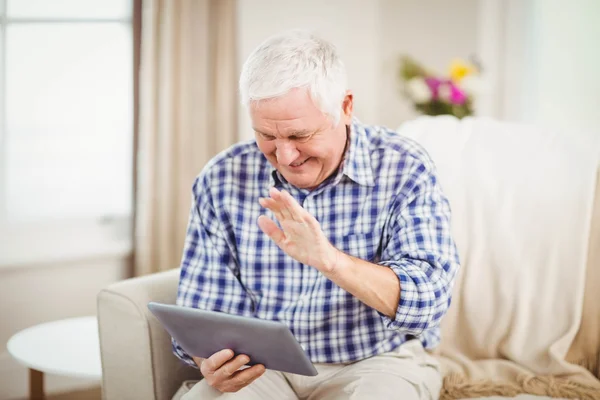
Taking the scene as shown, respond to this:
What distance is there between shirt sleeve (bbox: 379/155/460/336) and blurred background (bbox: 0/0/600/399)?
51.1 inches

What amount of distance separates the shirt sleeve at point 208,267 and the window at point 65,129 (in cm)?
110

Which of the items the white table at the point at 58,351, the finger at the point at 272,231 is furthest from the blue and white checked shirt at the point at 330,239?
the white table at the point at 58,351

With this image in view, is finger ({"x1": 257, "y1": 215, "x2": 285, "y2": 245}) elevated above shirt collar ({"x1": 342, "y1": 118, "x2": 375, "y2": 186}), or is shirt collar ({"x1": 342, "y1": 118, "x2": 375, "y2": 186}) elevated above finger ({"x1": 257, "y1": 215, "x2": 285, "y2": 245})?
shirt collar ({"x1": 342, "y1": 118, "x2": 375, "y2": 186})

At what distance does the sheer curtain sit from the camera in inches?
101

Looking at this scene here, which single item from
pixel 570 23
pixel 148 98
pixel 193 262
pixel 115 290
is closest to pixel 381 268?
pixel 193 262

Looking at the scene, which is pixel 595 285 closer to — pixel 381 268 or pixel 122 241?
pixel 381 268

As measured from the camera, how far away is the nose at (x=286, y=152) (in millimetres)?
1372

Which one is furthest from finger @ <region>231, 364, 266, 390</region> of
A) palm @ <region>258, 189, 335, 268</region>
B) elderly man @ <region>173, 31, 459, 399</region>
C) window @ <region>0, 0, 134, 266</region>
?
window @ <region>0, 0, 134, 266</region>

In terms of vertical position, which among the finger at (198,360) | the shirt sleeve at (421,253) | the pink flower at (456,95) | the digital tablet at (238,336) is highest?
the pink flower at (456,95)

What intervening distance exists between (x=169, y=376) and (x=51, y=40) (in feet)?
5.08

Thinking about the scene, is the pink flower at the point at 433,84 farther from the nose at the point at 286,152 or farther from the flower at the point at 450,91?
the nose at the point at 286,152

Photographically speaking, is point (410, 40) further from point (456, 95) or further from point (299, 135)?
point (299, 135)

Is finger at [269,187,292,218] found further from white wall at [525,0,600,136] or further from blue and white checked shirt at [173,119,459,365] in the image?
white wall at [525,0,600,136]

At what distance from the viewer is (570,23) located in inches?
104
